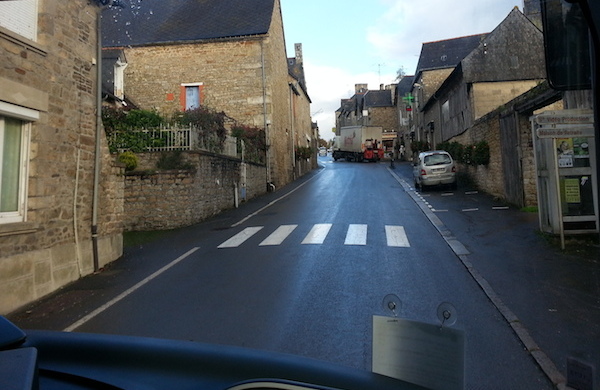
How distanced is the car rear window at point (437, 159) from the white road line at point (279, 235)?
9.63 meters

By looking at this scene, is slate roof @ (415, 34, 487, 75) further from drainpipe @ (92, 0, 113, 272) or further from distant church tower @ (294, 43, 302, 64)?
drainpipe @ (92, 0, 113, 272)

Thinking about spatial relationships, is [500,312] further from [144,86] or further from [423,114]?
[423,114]

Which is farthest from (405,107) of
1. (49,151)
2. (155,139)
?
(49,151)

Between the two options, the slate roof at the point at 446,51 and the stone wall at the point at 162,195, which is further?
the slate roof at the point at 446,51

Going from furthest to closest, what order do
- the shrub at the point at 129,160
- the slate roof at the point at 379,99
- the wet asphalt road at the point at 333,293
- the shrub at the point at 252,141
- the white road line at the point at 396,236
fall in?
the slate roof at the point at 379,99 → the shrub at the point at 252,141 → the shrub at the point at 129,160 → the white road line at the point at 396,236 → the wet asphalt road at the point at 333,293

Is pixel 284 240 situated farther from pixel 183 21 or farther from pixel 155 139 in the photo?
pixel 183 21

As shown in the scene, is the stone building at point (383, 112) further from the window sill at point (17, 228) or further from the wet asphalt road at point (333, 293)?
the window sill at point (17, 228)

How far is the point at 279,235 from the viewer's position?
448 inches

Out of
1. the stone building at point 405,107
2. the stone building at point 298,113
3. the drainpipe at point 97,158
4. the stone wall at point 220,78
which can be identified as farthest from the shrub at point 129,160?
the stone building at point 405,107

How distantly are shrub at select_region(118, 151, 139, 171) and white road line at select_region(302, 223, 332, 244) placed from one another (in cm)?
660

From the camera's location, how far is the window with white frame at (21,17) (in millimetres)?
6945

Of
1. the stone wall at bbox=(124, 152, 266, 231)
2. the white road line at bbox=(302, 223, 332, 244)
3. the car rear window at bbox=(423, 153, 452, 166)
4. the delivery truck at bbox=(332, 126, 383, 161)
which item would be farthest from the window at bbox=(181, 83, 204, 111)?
the delivery truck at bbox=(332, 126, 383, 161)

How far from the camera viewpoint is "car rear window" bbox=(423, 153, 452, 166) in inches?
781

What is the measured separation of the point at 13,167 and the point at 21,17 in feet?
8.07
